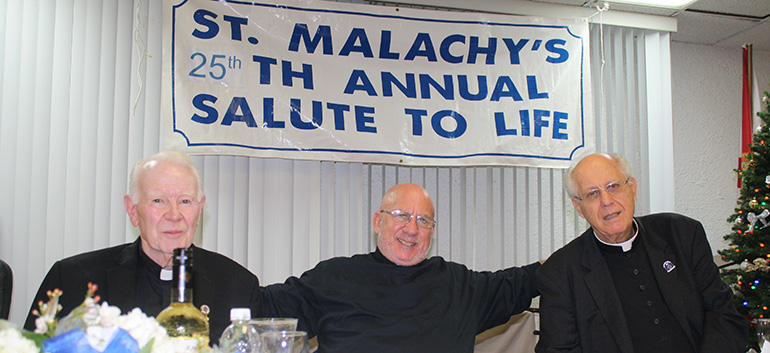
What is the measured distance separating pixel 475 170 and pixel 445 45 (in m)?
0.75

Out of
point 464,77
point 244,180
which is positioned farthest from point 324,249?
point 464,77

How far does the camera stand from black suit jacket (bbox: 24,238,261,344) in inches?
68.9

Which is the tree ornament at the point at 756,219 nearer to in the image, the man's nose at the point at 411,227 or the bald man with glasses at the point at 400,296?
the bald man with glasses at the point at 400,296

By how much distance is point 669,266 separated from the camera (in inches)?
83.0

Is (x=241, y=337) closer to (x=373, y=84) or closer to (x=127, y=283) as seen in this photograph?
(x=127, y=283)

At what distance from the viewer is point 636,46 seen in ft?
12.7

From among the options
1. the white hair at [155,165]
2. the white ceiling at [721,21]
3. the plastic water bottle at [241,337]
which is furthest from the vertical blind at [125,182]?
the plastic water bottle at [241,337]

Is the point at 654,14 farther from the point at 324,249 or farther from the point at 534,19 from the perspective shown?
the point at 324,249

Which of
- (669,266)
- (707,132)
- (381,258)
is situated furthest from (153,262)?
(707,132)

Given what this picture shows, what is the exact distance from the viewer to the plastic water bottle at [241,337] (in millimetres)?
1030

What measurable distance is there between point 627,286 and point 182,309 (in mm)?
1726

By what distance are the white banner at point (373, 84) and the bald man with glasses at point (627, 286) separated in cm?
114

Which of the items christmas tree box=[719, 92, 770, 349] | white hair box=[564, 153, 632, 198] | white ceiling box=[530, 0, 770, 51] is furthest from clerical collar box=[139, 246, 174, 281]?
christmas tree box=[719, 92, 770, 349]

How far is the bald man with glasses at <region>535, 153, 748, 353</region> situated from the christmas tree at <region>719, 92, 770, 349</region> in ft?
4.81
